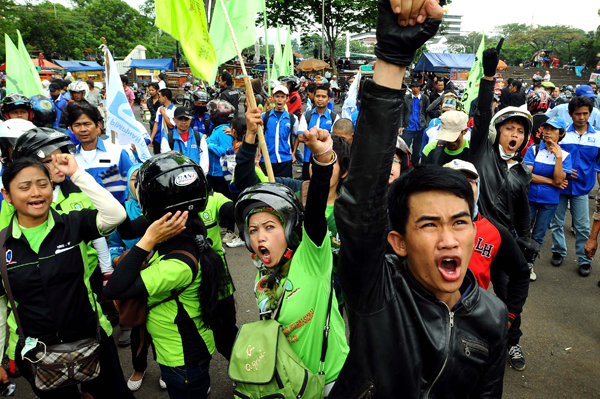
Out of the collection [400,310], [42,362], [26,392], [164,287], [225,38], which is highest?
[225,38]

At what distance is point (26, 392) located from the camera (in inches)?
135

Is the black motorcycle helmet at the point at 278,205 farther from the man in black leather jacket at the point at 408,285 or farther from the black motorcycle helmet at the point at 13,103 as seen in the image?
the black motorcycle helmet at the point at 13,103

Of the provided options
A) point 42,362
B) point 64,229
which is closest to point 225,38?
point 64,229

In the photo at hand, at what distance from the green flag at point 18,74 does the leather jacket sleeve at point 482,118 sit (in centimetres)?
573

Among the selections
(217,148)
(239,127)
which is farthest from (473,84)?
(217,148)

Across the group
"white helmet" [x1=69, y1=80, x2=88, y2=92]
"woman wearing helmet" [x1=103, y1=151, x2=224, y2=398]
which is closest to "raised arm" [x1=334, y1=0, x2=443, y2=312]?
"woman wearing helmet" [x1=103, y1=151, x2=224, y2=398]

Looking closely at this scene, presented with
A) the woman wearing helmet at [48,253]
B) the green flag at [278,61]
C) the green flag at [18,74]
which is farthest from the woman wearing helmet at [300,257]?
the green flag at [278,61]

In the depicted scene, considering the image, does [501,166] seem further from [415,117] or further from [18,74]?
[415,117]

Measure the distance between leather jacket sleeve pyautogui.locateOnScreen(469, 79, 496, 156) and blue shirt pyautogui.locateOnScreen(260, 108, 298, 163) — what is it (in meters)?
4.00

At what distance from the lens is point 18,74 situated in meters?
5.69

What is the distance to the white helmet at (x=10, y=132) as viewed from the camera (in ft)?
12.8

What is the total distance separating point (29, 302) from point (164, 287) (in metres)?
0.90

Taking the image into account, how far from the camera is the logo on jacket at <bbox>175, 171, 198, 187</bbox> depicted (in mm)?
2209

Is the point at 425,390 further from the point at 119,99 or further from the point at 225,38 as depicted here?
the point at 119,99
